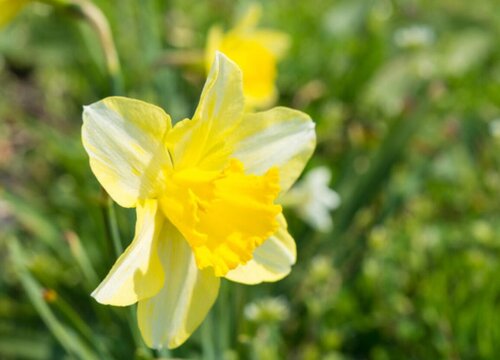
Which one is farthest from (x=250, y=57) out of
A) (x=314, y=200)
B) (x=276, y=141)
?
(x=276, y=141)

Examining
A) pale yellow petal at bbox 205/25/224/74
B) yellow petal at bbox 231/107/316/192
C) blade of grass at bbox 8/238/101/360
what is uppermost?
yellow petal at bbox 231/107/316/192

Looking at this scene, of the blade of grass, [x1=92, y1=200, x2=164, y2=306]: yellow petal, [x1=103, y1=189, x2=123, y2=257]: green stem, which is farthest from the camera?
the blade of grass

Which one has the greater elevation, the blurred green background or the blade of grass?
the blade of grass

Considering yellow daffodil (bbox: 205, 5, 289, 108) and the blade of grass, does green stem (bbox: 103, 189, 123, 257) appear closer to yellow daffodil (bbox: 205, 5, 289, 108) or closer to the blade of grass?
the blade of grass

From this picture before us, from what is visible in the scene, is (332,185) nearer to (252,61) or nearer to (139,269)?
(252,61)

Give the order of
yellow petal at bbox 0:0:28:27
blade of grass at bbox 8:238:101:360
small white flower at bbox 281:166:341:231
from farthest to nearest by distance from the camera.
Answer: small white flower at bbox 281:166:341:231 → yellow petal at bbox 0:0:28:27 → blade of grass at bbox 8:238:101:360

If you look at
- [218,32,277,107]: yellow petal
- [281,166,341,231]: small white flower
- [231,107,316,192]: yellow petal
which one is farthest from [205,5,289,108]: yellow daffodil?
[231,107,316,192]: yellow petal

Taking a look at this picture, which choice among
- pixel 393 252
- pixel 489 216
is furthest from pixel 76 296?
pixel 489 216

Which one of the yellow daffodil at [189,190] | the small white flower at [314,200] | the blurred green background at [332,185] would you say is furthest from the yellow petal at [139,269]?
the small white flower at [314,200]
